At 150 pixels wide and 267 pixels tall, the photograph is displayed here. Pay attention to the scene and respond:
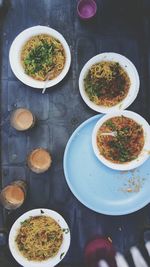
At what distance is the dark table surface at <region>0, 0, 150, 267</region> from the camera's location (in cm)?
391

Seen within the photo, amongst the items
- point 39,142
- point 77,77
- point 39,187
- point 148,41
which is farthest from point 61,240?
point 148,41

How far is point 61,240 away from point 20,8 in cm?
185

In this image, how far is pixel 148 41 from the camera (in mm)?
3980

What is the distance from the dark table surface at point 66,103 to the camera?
3908 millimetres

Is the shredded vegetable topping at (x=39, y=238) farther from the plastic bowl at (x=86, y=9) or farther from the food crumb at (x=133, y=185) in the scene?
the plastic bowl at (x=86, y=9)

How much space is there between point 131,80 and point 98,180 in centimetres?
79

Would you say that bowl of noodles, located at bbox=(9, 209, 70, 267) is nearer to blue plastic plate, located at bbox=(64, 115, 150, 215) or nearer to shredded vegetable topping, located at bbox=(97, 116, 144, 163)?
blue plastic plate, located at bbox=(64, 115, 150, 215)

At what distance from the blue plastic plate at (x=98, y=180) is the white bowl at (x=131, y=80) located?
0.10 m

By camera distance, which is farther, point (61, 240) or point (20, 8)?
point (20, 8)

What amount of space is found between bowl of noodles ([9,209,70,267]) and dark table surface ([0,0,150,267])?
0.16 meters

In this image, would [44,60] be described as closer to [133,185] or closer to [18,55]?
[18,55]

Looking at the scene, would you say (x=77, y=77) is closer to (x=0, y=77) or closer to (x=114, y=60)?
(x=114, y=60)

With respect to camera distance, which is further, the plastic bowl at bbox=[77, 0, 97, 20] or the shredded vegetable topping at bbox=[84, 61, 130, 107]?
the plastic bowl at bbox=[77, 0, 97, 20]

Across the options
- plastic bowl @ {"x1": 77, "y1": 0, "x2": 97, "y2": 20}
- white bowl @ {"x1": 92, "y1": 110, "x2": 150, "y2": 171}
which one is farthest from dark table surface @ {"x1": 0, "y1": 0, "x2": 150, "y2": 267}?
white bowl @ {"x1": 92, "y1": 110, "x2": 150, "y2": 171}
